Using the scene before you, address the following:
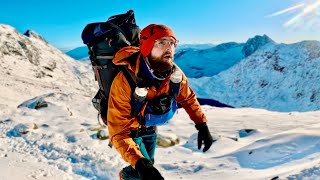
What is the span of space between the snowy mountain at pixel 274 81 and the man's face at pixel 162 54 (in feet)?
408

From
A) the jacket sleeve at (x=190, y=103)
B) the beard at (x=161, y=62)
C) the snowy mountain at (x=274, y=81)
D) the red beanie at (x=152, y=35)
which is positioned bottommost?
the snowy mountain at (x=274, y=81)

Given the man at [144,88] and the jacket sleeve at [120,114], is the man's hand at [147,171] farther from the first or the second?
the jacket sleeve at [120,114]

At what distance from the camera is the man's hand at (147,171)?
3.24m

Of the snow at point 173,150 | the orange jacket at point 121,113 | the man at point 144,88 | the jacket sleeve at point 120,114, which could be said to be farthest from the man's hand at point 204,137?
the snow at point 173,150

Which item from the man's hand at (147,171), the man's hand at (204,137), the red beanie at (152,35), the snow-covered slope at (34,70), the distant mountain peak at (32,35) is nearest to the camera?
the man's hand at (147,171)

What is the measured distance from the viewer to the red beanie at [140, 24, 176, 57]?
152 inches

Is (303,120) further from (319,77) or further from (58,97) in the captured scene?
(319,77)

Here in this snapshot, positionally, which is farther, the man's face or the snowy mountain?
the snowy mountain

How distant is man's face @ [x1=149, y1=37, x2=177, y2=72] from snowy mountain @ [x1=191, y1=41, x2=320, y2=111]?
408ft

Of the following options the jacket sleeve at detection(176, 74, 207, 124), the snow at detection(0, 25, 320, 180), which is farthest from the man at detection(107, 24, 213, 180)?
the snow at detection(0, 25, 320, 180)

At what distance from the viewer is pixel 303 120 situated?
1598cm

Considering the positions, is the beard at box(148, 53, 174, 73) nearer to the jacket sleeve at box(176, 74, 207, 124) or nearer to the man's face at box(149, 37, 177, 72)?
the man's face at box(149, 37, 177, 72)

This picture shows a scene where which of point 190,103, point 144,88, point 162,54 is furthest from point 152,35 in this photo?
point 190,103

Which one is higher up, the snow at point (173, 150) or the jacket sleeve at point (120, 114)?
the jacket sleeve at point (120, 114)
